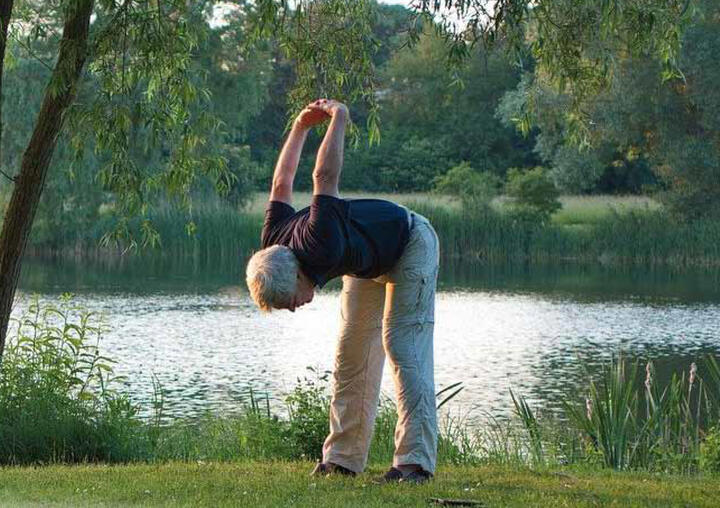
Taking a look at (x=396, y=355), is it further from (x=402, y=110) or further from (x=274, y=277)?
(x=402, y=110)

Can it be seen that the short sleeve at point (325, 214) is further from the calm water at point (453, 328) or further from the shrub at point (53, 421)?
the calm water at point (453, 328)

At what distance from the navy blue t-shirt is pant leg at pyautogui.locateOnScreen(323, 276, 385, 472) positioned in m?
0.26

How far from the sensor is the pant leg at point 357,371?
5809mm

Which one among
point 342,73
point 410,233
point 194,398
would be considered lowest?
point 194,398

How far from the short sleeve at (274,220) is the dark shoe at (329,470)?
105 centimetres

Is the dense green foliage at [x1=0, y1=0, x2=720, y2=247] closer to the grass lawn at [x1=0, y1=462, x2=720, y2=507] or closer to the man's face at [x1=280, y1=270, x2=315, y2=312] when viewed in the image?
the grass lawn at [x1=0, y1=462, x2=720, y2=507]

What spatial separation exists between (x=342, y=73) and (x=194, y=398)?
6303 mm

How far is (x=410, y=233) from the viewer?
559cm

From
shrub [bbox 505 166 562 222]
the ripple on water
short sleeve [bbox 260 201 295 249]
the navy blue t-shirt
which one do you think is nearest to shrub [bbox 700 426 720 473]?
the navy blue t-shirt

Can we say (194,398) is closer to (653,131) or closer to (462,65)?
(462,65)

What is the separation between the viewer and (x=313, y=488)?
5.51 meters

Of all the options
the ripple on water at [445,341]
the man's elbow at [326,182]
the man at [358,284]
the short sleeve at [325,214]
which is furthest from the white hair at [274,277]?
the ripple on water at [445,341]

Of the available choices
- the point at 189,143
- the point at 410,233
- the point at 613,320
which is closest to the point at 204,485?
the point at 410,233

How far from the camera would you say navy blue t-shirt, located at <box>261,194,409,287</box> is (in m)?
5.18
